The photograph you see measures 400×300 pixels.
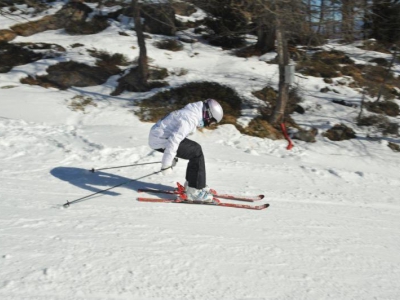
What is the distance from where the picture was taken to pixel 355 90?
14906 millimetres

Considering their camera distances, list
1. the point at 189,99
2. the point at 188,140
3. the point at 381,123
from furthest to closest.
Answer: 1. the point at 189,99
2. the point at 381,123
3. the point at 188,140

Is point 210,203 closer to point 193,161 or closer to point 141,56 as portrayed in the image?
point 193,161

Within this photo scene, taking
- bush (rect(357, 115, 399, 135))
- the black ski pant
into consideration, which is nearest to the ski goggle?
the black ski pant

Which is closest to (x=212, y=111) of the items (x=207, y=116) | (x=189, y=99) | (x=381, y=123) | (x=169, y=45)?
(x=207, y=116)

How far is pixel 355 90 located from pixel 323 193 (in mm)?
8865

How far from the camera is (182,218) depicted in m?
5.52

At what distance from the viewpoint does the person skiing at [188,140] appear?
5645mm

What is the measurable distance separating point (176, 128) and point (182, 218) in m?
1.30

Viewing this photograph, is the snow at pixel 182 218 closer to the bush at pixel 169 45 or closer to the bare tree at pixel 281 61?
the bare tree at pixel 281 61

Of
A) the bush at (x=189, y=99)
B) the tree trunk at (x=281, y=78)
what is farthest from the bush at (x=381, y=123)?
the bush at (x=189, y=99)

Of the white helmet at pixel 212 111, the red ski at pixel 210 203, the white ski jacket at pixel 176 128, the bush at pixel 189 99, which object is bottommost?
the bush at pixel 189 99

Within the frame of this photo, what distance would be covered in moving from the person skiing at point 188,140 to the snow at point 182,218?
347 mm

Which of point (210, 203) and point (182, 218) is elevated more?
point (182, 218)

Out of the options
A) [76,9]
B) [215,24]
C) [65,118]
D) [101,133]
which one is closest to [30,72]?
[65,118]
